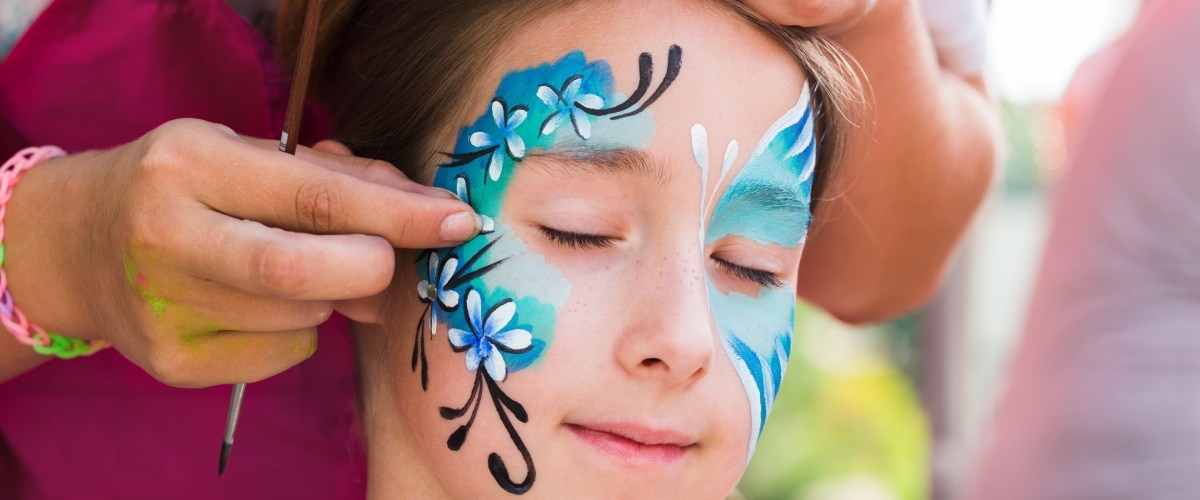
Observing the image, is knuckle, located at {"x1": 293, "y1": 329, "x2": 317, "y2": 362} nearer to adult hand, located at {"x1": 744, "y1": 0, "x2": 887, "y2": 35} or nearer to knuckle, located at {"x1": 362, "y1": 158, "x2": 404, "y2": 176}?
knuckle, located at {"x1": 362, "y1": 158, "x2": 404, "y2": 176}

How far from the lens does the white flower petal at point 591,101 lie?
1.23 m

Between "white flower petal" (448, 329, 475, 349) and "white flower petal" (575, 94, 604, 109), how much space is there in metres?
0.29

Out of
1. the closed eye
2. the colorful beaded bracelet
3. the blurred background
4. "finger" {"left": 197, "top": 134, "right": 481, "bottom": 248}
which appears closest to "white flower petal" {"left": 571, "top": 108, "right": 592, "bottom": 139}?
the closed eye

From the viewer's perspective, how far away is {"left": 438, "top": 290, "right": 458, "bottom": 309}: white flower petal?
1.24 meters

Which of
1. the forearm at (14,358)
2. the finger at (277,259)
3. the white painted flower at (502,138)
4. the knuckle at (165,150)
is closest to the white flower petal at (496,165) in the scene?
the white painted flower at (502,138)

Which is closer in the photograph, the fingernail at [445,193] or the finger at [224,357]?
the finger at [224,357]

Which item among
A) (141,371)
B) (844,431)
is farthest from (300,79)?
(844,431)

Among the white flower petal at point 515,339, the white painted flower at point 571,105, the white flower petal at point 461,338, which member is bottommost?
the white flower petal at point 461,338

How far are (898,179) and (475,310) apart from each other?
79 centimetres

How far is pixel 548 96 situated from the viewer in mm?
1246

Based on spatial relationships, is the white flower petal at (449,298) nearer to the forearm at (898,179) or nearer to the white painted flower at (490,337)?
the white painted flower at (490,337)

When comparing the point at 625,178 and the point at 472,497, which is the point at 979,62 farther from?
the point at 472,497

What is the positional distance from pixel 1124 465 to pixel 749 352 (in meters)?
0.89

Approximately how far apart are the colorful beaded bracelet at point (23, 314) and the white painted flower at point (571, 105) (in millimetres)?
602
